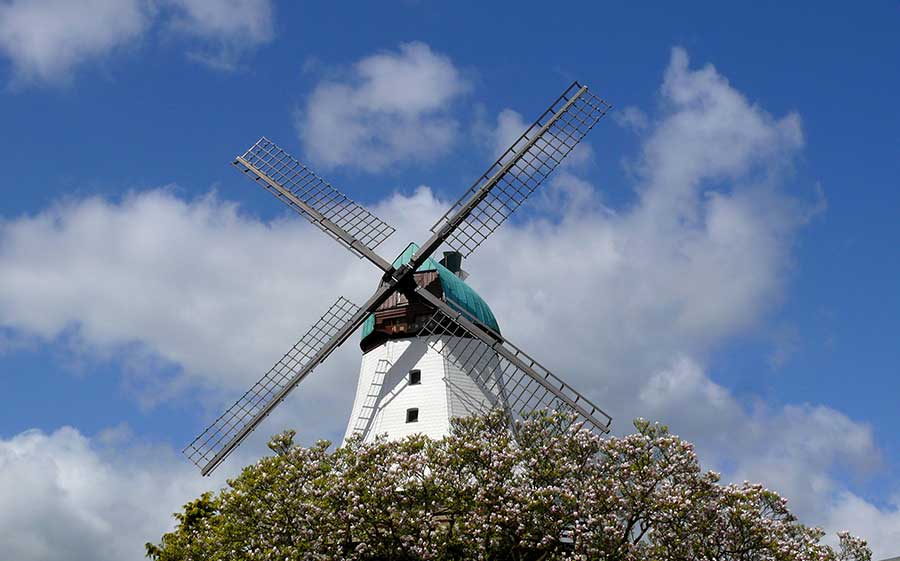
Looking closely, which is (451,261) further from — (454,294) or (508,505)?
(508,505)

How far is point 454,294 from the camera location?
33.2 meters

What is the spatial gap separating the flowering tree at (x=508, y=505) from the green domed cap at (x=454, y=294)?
25.1 ft

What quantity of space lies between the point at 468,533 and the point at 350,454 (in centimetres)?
431

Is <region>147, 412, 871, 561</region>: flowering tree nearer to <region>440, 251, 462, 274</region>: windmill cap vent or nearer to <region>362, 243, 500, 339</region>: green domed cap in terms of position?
<region>362, 243, 500, 339</region>: green domed cap

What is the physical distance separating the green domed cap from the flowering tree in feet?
25.1

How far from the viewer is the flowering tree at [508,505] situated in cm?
2341

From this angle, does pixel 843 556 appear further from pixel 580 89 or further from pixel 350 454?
pixel 580 89

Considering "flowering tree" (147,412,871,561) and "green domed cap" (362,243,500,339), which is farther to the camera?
"green domed cap" (362,243,500,339)

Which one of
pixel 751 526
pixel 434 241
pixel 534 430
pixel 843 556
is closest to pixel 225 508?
pixel 534 430

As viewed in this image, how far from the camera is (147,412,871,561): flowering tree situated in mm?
23406

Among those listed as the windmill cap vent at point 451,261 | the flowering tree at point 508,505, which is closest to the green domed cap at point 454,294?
the windmill cap vent at point 451,261

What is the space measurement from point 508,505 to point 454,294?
11.4 metres

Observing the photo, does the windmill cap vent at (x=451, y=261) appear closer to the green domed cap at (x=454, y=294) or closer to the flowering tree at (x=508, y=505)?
the green domed cap at (x=454, y=294)

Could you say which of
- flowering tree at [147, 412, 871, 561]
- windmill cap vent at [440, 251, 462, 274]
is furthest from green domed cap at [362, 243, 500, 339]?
flowering tree at [147, 412, 871, 561]
